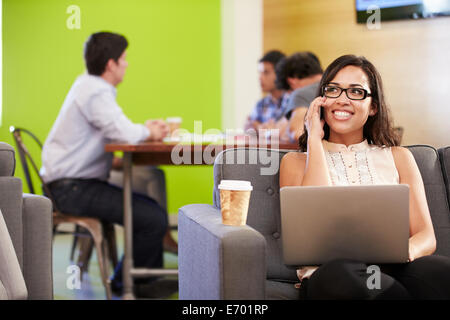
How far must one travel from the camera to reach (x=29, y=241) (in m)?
1.99

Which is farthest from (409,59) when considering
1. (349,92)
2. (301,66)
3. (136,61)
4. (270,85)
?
(349,92)

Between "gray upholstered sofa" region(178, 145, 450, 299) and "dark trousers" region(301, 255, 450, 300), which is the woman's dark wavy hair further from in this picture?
"dark trousers" region(301, 255, 450, 300)

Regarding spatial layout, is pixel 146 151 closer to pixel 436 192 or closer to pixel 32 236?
pixel 32 236

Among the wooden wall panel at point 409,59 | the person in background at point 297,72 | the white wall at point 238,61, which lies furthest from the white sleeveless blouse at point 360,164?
the white wall at point 238,61

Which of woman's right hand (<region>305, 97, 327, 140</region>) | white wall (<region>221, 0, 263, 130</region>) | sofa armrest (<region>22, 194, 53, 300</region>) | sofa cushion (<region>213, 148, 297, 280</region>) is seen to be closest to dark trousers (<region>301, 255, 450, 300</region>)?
sofa cushion (<region>213, 148, 297, 280</region>)

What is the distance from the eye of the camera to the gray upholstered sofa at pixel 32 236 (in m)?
1.92

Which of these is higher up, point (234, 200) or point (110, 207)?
point (234, 200)

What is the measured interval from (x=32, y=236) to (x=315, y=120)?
1013 mm

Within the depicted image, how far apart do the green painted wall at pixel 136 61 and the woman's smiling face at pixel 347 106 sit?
3724mm

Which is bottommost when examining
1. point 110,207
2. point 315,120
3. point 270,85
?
point 110,207

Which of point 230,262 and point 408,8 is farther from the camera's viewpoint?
point 408,8

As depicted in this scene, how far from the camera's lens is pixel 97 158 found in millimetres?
3059

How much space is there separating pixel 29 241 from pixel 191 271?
2.20 ft

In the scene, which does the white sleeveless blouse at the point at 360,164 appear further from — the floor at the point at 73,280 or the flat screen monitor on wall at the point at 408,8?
the flat screen monitor on wall at the point at 408,8
